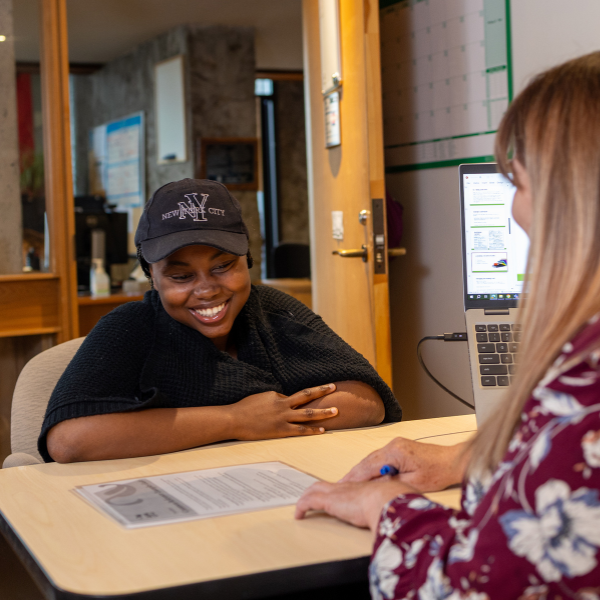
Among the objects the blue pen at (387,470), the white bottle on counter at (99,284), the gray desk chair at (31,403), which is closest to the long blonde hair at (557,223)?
the blue pen at (387,470)

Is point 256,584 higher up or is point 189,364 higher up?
point 189,364

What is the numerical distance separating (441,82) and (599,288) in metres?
2.56

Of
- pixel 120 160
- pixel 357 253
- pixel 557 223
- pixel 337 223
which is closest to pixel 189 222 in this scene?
pixel 557 223

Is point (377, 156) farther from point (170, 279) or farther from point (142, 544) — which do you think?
point (142, 544)

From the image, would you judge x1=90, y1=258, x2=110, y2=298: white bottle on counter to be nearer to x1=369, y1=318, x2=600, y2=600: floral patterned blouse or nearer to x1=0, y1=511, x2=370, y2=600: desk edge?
x1=0, y1=511, x2=370, y2=600: desk edge

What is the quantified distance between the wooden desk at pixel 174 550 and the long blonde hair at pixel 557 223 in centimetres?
24

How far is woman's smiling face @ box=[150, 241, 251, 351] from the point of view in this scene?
1.48 metres

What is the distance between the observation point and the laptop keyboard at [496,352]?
1.36 m

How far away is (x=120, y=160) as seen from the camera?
264 inches

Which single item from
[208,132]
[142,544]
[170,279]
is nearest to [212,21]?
[208,132]

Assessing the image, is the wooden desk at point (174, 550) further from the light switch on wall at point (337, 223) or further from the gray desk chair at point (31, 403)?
the light switch on wall at point (337, 223)

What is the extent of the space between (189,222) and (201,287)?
13cm

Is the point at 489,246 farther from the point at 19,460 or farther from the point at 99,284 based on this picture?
the point at 99,284

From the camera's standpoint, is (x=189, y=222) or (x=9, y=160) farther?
(x=9, y=160)
